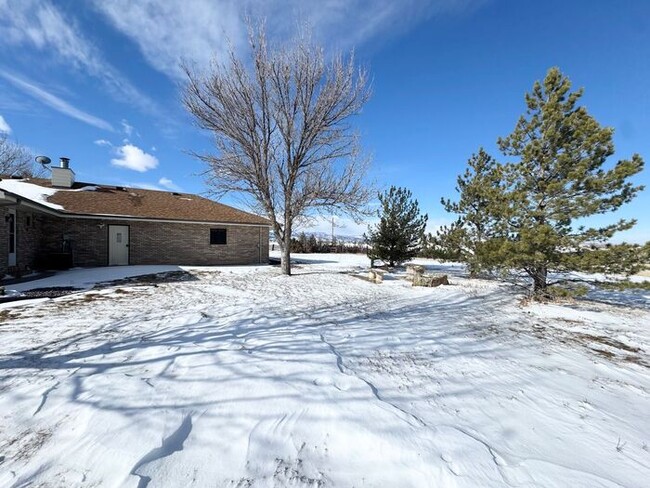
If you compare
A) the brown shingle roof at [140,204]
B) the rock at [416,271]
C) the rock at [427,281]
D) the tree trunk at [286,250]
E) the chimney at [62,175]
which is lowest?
the rock at [427,281]

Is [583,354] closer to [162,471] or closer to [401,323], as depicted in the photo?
[401,323]

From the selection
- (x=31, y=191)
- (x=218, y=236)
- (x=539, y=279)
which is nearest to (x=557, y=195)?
(x=539, y=279)

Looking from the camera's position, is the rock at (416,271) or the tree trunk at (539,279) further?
the rock at (416,271)

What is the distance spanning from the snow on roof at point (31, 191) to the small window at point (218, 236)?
20.5ft

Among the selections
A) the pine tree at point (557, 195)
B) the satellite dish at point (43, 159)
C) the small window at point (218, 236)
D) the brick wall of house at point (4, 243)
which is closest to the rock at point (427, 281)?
the pine tree at point (557, 195)

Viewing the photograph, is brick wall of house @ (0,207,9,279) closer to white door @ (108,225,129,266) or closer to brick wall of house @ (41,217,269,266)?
brick wall of house @ (41,217,269,266)

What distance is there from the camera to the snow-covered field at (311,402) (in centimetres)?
184

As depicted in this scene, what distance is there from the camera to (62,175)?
48.1ft

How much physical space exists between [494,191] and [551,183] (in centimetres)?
124

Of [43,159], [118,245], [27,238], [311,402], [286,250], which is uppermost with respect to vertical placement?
[43,159]

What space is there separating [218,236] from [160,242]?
281cm

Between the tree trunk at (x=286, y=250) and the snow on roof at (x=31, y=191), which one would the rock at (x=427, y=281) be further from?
the snow on roof at (x=31, y=191)

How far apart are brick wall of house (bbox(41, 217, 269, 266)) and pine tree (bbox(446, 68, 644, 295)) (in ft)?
40.6

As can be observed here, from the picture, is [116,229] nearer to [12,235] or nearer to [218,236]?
[12,235]
